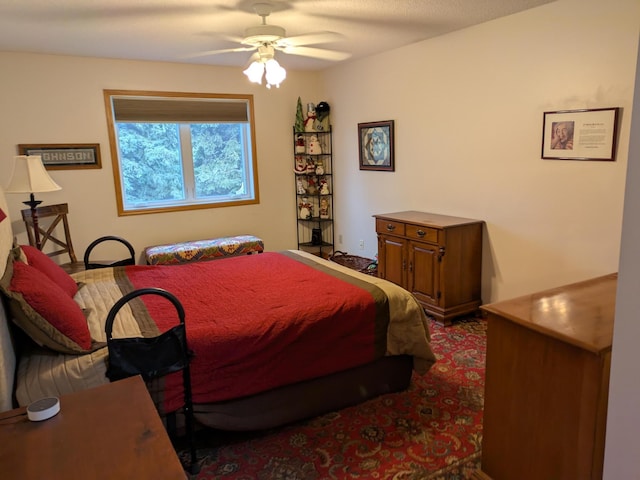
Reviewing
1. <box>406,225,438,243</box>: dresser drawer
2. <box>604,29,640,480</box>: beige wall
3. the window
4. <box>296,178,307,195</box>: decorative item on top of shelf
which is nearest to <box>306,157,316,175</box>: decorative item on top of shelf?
<box>296,178,307,195</box>: decorative item on top of shelf

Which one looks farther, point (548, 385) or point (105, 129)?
point (105, 129)

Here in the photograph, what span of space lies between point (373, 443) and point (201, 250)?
10.2 ft

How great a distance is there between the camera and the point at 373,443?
7.70ft

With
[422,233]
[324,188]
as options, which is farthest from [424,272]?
[324,188]

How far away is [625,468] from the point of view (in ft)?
4.16

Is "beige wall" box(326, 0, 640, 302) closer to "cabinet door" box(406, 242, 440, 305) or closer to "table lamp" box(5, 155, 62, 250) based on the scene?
"cabinet door" box(406, 242, 440, 305)

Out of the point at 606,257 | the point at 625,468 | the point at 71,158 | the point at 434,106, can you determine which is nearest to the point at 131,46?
the point at 71,158

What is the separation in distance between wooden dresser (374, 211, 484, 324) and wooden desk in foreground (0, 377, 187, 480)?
2.79 metres

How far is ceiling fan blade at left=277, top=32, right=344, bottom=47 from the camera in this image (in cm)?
387

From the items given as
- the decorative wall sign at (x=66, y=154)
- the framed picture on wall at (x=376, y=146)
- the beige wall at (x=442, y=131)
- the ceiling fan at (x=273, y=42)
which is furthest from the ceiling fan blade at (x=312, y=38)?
the decorative wall sign at (x=66, y=154)

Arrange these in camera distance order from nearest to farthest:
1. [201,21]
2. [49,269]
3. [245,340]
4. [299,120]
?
[245,340] < [49,269] < [201,21] < [299,120]

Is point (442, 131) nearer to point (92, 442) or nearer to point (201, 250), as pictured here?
point (201, 250)

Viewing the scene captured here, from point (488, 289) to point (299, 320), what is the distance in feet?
7.27

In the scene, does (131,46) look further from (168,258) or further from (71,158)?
(168,258)
